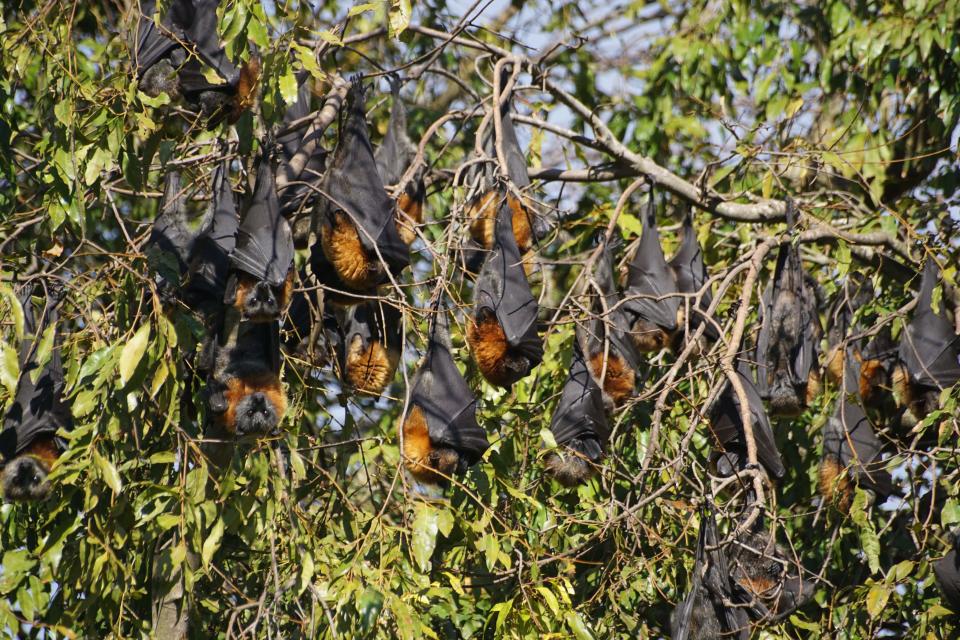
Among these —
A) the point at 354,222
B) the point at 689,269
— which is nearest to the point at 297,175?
the point at 354,222

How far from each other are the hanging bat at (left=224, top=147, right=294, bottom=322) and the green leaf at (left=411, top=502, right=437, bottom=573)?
35.2 inches

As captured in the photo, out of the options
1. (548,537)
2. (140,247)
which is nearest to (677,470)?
(548,537)

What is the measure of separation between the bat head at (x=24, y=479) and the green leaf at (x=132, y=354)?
1.25m

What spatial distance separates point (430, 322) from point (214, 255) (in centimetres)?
94

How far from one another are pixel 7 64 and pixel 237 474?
1640mm

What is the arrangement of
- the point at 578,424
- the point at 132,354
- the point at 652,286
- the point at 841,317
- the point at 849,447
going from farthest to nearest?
the point at 841,317 → the point at 652,286 → the point at 849,447 → the point at 578,424 → the point at 132,354

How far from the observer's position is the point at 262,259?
11.6 feet

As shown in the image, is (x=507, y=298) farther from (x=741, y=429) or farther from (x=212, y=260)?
(x=741, y=429)

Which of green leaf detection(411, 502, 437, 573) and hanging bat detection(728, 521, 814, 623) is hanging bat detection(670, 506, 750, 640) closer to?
hanging bat detection(728, 521, 814, 623)

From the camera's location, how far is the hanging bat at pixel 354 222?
3826 mm

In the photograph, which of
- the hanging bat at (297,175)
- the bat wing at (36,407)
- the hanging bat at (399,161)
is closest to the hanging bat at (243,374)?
the hanging bat at (297,175)

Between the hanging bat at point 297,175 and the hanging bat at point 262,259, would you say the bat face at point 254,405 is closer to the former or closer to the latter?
the hanging bat at point 262,259

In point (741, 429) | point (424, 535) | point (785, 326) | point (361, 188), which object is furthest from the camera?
point (785, 326)

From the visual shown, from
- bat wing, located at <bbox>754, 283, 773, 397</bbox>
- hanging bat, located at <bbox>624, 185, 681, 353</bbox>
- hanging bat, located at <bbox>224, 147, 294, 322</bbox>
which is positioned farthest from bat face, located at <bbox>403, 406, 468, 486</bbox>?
bat wing, located at <bbox>754, 283, 773, 397</bbox>
